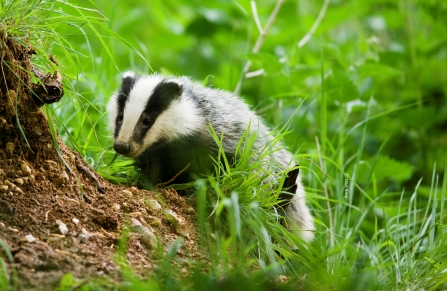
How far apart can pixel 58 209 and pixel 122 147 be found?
3.10 feet

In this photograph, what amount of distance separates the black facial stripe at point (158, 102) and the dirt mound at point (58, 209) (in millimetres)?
638

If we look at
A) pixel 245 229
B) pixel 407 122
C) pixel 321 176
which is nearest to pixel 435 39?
pixel 407 122

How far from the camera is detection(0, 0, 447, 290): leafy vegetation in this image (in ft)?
10.9

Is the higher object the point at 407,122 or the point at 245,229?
the point at 245,229

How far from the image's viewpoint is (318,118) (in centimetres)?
644

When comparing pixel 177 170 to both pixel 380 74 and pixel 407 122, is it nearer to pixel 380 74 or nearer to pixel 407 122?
pixel 380 74

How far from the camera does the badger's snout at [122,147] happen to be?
393 centimetres

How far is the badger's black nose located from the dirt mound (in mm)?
344

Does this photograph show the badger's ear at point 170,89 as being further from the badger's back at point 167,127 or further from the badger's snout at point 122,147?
the badger's snout at point 122,147

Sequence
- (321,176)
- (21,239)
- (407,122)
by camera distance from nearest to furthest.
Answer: (21,239)
(321,176)
(407,122)

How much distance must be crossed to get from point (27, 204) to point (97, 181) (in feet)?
1.92

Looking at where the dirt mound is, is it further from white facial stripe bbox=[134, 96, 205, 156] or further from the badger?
white facial stripe bbox=[134, 96, 205, 156]

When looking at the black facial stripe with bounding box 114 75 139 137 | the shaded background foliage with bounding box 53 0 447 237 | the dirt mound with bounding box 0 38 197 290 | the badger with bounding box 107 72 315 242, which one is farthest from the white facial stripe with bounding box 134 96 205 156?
the shaded background foliage with bounding box 53 0 447 237

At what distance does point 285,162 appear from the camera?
4516 mm
